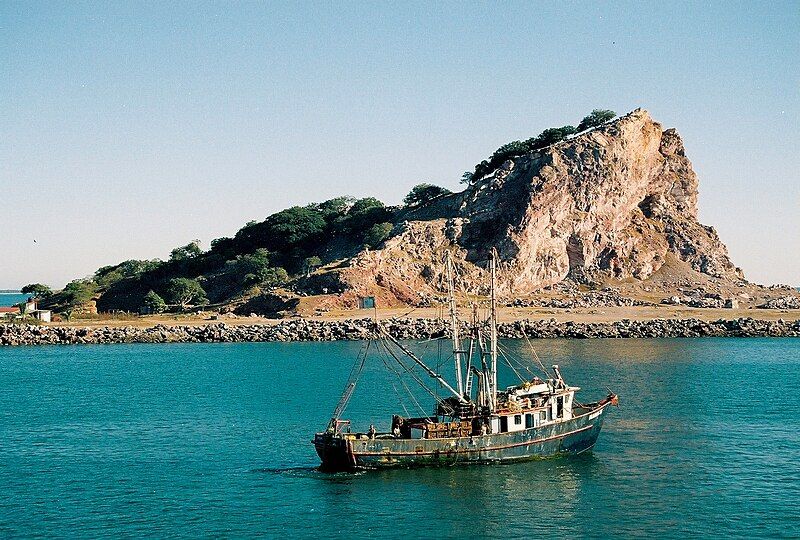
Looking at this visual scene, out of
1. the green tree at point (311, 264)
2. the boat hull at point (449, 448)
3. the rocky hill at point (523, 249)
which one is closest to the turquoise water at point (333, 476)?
the boat hull at point (449, 448)

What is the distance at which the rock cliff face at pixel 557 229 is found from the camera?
16262 cm

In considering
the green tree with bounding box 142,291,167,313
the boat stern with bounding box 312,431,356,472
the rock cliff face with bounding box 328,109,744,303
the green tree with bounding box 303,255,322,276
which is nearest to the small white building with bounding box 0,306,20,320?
the green tree with bounding box 142,291,167,313

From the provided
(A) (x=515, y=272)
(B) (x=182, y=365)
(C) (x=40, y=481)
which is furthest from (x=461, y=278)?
(C) (x=40, y=481)

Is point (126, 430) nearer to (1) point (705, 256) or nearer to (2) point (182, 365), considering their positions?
(2) point (182, 365)

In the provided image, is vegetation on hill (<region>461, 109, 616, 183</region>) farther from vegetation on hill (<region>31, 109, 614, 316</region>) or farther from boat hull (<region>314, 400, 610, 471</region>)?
boat hull (<region>314, 400, 610, 471</region>)

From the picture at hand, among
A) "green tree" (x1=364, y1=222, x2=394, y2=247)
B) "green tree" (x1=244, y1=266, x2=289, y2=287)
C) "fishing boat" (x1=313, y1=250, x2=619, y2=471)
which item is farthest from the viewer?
"green tree" (x1=364, y1=222, x2=394, y2=247)

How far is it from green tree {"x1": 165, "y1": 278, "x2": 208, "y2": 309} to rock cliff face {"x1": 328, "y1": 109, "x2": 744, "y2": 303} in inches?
1272

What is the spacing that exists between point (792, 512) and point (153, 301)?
136905 millimetres

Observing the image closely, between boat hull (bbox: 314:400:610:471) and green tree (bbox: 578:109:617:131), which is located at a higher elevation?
green tree (bbox: 578:109:617:131)

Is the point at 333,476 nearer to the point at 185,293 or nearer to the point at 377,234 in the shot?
the point at 185,293

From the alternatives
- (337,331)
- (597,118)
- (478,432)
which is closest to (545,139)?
(597,118)

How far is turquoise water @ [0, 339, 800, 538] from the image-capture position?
4253 centimetres

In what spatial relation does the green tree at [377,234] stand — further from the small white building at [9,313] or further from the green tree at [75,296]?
the small white building at [9,313]

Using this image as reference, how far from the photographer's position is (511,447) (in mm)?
53000
